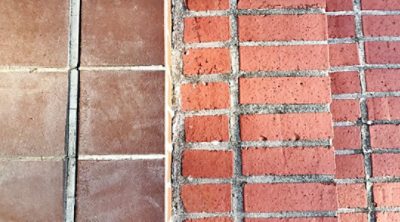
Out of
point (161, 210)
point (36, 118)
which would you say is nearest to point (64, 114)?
point (36, 118)

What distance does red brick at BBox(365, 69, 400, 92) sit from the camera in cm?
126

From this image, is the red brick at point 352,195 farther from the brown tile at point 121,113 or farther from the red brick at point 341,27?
the brown tile at point 121,113

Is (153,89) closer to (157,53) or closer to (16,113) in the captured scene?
(157,53)

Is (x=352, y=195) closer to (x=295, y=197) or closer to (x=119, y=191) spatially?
(x=295, y=197)

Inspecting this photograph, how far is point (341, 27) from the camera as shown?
1303 mm

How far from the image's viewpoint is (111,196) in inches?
37.4

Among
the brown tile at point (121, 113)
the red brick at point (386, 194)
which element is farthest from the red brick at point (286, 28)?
the red brick at point (386, 194)

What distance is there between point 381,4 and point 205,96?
0.66 metres

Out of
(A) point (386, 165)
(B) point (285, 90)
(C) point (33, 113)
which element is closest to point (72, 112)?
(C) point (33, 113)

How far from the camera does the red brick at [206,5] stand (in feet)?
3.42

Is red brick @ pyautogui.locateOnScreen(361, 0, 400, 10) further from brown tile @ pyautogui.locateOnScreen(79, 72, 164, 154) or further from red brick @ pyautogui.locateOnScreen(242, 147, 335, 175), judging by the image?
brown tile @ pyautogui.locateOnScreen(79, 72, 164, 154)

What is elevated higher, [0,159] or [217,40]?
[217,40]

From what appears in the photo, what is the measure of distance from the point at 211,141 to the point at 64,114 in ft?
1.10

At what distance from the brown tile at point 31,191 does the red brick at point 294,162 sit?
16.5 inches
